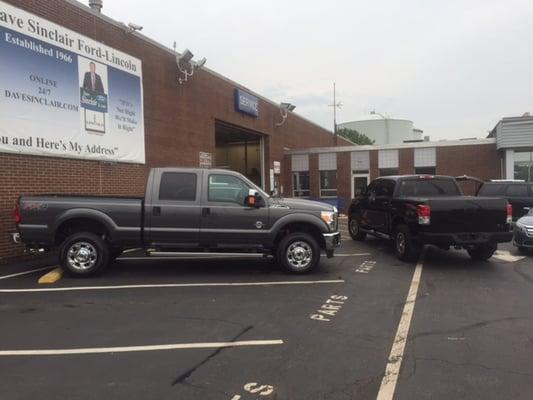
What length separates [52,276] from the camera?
349 inches

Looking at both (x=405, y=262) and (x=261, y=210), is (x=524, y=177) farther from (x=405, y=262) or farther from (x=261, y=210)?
(x=261, y=210)

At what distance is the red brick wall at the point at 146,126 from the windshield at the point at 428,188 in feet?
25.6

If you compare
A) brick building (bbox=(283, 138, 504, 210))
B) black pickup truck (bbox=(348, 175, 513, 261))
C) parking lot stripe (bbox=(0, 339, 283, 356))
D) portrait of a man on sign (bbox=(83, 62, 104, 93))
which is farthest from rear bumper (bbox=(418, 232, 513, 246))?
brick building (bbox=(283, 138, 504, 210))

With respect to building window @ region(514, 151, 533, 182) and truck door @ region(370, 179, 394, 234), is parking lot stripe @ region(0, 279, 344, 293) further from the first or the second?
building window @ region(514, 151, 533, 182)

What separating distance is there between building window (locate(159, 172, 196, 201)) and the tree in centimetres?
5477

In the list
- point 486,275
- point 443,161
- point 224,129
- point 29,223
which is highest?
point 224,129

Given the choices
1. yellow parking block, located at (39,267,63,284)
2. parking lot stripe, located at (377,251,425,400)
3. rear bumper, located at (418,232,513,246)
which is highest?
rear bumper, located at (418,232,513,246)

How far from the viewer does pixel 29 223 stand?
8.82m

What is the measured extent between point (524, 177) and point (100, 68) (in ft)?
75.2

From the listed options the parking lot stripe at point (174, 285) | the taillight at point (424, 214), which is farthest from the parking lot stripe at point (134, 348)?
the taillight at point (424, 214)

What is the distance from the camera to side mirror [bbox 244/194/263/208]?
9.20 m

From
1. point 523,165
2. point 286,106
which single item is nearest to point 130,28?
point 286,106

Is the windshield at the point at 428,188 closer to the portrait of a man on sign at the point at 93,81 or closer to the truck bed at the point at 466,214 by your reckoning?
the truck bed at the point at 466,214

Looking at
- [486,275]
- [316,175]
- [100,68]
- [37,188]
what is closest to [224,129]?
[316,175]
